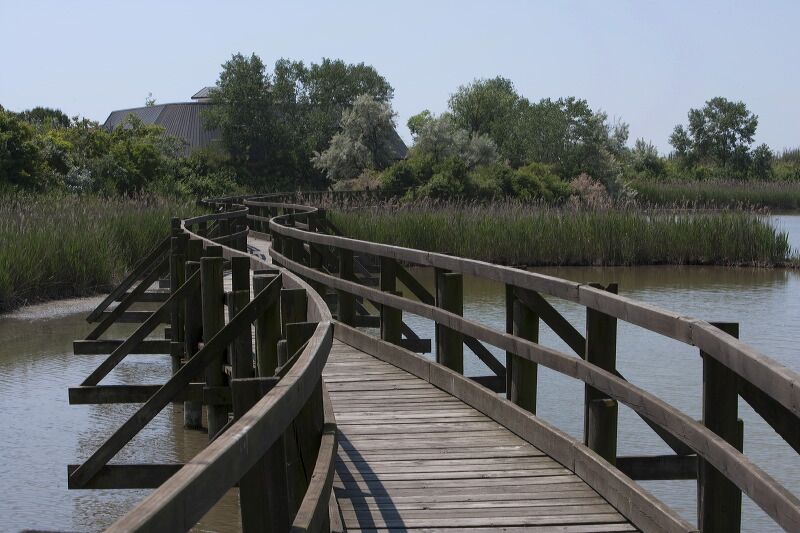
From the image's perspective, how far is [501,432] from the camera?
6156mm

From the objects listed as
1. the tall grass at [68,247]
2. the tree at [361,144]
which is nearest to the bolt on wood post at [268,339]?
the tall grass at [68,247]

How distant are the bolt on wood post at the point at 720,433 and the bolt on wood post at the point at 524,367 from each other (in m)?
2.38

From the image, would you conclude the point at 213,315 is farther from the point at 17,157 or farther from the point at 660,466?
the point at 17,157

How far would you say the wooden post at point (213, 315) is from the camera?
8.29 meters

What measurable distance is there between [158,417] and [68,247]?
354 inches

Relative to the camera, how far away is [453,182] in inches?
1559

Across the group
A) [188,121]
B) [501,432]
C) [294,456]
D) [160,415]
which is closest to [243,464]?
[294,456]

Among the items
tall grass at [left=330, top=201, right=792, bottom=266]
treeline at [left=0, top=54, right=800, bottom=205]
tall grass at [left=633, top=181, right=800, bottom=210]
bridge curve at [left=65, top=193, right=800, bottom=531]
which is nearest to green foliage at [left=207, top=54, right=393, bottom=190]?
treeline at [left=0, top=54, right=800, bottom=205]

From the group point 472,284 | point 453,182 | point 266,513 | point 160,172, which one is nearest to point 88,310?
point 472,284

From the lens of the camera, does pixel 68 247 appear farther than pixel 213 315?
Yes

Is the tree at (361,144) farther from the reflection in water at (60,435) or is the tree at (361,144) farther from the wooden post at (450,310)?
the wooden post at (450,310)

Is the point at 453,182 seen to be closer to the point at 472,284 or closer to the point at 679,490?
the point at 472,284

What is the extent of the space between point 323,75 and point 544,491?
69319 millimetres

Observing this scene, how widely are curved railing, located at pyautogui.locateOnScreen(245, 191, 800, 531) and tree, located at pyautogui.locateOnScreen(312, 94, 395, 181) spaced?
4501 centimetres
